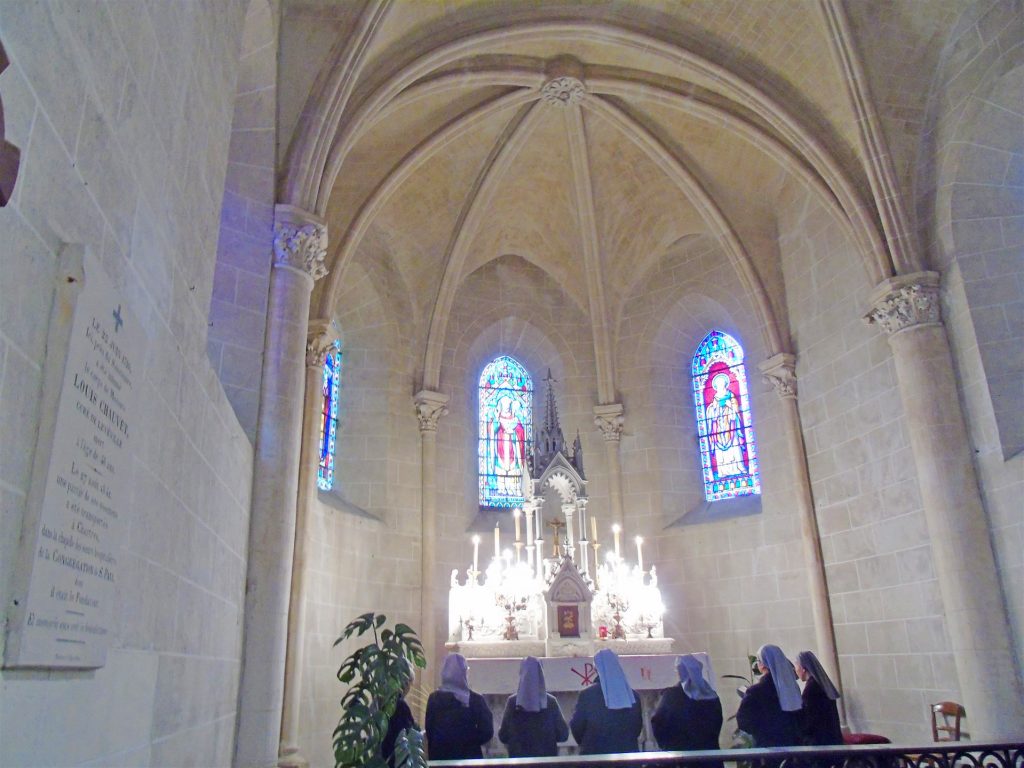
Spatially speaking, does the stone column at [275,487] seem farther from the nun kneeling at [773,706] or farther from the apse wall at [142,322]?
the nun kneeling at [773,706]

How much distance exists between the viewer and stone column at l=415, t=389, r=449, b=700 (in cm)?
1220

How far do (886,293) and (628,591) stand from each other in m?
4.98

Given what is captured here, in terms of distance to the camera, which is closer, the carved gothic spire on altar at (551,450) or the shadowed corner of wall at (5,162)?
the shadowed corner of wall at (5,162)

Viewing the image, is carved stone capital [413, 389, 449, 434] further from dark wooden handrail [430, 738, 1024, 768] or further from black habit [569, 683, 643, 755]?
dark wooden handrail [430, 738, 1024, 768]

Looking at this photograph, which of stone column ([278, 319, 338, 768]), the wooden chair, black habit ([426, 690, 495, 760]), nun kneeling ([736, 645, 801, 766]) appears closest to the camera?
black habit ([426, 690, 495, 760])

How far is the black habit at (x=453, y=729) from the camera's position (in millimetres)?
5859

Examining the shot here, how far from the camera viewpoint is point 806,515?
11.8 m

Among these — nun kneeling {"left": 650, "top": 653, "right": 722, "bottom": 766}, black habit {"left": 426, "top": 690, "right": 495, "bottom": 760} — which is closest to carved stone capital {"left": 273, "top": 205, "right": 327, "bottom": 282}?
black habit {"left": 426, "top": 690, "right": 495, "bottom": 760}

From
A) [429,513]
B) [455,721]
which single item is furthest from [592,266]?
[455,721]

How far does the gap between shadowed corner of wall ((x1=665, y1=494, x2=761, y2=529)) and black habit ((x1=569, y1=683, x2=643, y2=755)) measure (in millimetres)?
7496

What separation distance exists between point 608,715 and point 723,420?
884cm

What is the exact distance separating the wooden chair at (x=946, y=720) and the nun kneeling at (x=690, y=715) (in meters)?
4.05

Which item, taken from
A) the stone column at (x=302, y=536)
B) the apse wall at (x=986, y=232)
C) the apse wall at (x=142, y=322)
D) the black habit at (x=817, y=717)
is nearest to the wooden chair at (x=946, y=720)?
the apse wall at (x=986, y=232)

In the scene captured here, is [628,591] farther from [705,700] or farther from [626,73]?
[626,73]
